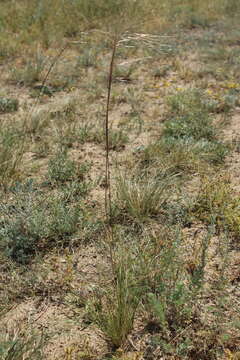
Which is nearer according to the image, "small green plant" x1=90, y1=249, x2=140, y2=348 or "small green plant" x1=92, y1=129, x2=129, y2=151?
"small green plant" x1=90, y1=249, x2=140, y2=348

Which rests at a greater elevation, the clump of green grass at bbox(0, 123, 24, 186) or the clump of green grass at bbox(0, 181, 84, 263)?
the clump of green grass at bbox(0, 123, 24, 186)

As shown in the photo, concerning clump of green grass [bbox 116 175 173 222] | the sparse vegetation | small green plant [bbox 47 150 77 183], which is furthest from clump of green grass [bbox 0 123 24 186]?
clump of green grass [bbox 116 175 173 222]

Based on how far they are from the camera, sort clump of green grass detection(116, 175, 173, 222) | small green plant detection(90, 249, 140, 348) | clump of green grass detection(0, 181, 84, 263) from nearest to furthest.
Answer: small green plant detection(90, 249, 140, 348), clump of green grass detection(0, 181, 84, 263), clump of green grass detection(116, 175, 173, 222)

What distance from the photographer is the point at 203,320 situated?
231 cm

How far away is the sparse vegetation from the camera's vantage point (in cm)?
220

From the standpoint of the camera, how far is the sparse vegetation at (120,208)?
220cm

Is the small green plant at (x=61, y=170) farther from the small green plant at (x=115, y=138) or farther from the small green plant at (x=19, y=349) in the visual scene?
the small green plant at (x=19, y=349)

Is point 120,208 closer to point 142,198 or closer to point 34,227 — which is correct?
point 142,198

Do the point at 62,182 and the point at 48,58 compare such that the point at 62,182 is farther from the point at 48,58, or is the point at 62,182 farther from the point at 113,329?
the point at 48,58

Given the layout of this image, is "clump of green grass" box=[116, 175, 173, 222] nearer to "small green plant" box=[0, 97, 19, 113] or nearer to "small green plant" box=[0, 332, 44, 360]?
"small green plant" box=[0, 332, 44, 360]

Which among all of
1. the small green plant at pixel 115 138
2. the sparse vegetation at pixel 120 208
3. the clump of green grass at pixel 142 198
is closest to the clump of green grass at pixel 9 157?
the sparse vegetation at pixel 120 208

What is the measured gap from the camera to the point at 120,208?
3225mm

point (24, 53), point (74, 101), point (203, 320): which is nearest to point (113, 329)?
point (203, 320)

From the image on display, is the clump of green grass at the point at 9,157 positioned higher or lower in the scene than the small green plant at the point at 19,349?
higher
